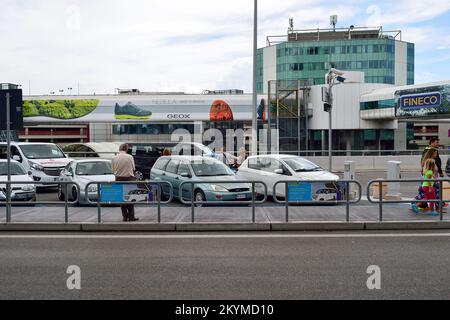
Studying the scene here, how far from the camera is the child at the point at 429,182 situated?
12398 mm

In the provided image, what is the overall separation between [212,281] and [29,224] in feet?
20.3

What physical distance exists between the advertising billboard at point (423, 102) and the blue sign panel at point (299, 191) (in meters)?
32.8

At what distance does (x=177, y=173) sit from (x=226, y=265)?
325 inches

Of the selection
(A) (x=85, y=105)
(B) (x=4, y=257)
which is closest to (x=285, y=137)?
(A) (x=85, y=105)

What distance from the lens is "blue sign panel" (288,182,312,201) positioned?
12.1 meters

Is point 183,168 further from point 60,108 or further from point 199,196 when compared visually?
point 60,108

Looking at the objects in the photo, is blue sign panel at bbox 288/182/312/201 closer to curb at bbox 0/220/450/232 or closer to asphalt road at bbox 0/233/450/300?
→ curb at bbox 0/220/450/232

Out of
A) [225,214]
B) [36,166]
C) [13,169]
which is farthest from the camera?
[36,166]

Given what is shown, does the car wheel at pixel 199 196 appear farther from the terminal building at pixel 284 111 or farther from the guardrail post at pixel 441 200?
the terminal building at pixel 284 111

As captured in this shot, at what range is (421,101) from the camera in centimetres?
4331

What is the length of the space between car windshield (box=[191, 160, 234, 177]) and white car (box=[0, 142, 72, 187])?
6572 mm

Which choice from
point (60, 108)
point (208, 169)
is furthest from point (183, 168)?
point (60, 108)

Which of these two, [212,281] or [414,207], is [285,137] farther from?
[212,281]

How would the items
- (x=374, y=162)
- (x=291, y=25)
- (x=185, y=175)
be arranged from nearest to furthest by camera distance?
(x=185, y=175) < (x=374, y=162) < (x=291, y=25)
